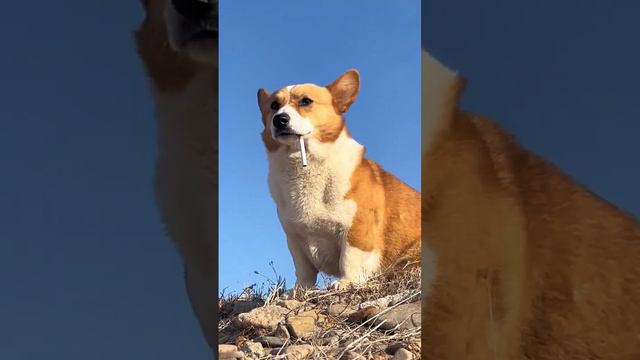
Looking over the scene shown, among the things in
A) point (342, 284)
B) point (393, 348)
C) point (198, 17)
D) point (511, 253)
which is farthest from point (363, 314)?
point (198, 17)

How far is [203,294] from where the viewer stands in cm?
93

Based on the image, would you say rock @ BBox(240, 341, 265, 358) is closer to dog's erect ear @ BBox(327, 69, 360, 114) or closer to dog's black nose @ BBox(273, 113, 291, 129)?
dog's black nose @ BBox(273, 113, 291, 129)

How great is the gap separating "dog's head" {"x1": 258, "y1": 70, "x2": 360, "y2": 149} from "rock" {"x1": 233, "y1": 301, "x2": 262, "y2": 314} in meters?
0.59

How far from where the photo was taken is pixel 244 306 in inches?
82.6

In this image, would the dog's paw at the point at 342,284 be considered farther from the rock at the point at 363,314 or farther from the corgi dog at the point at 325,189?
the rock at the point at 363,314

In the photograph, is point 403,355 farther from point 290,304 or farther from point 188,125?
point 188,125

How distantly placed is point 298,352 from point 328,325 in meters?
0.20

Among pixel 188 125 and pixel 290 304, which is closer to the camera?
pixel 188 125

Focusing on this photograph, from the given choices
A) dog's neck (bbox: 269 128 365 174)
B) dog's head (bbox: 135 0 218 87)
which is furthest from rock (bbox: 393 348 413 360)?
dog's neck (bbox: 269 128 365 174)

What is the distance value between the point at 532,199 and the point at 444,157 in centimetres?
13

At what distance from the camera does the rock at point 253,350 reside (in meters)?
1.58

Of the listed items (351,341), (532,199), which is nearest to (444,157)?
(532,199)

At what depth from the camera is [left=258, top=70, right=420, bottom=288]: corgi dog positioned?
7.57 feet

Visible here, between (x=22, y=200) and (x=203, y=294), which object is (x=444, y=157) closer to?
(x=203, y=294)
